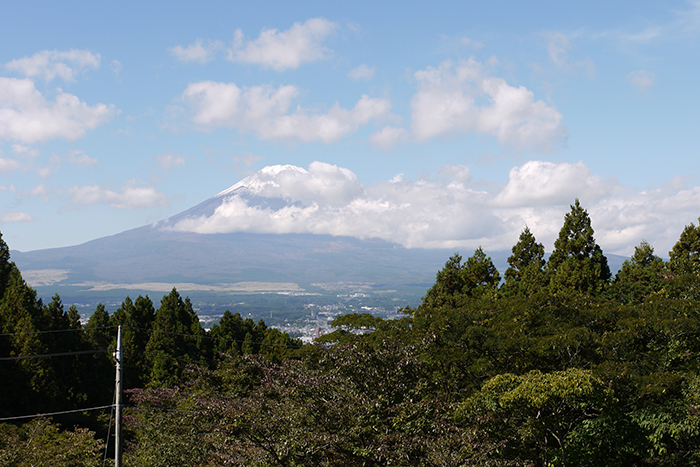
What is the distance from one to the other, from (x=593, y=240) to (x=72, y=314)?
34.4 metres

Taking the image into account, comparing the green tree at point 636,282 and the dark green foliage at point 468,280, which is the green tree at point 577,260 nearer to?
the green tree at point 636,282

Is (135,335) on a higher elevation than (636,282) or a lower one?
lower

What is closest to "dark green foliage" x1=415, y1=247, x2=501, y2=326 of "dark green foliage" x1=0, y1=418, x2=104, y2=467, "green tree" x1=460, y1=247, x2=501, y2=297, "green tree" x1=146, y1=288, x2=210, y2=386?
"green tree" x1=460, y1=247, x2=501, y2=297

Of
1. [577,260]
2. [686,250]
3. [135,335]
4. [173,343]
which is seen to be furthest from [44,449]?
[686,250]

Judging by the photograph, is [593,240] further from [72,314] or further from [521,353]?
[72,314]

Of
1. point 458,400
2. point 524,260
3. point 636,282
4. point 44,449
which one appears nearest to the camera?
point 44,449

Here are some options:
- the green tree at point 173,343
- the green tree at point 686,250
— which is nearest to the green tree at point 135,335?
the green tree at point 173,343

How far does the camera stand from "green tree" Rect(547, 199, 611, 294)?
26438 mm

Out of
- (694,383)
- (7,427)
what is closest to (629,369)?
(694,383)

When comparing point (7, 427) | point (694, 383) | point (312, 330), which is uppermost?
point (694, 383)

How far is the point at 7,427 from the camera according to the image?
640 inches

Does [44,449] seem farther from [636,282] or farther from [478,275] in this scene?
[478,275]

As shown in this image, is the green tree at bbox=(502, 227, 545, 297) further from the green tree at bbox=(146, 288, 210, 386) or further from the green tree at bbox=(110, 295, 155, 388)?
the green tree at bbox=(110, 295, 155, 388)

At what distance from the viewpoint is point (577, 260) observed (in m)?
27.1
